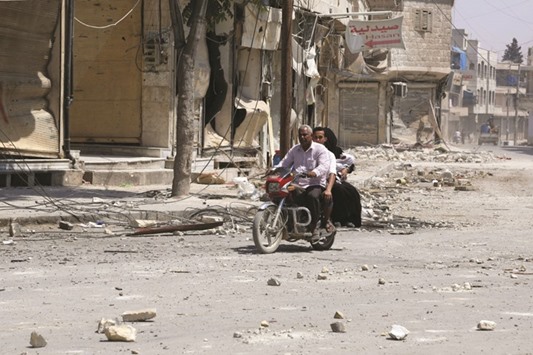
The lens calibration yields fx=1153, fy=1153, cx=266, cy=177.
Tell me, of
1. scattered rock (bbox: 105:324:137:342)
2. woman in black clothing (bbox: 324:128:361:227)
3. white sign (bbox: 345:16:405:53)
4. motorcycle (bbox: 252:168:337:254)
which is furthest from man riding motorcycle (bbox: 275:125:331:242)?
white sign (bbox: 345:16:405:53)

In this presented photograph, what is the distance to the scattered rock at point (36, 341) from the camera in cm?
685

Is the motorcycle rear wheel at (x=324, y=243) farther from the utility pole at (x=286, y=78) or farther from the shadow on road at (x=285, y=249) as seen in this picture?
the utility pole at (x=286, y=78)

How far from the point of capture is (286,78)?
2086 cm

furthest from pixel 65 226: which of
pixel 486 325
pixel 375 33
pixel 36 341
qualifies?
pixel 375 33

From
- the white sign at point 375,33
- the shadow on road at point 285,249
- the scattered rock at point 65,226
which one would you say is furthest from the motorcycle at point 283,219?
the white sign at point 375,33

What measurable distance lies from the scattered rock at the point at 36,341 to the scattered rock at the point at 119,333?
1.44 ft

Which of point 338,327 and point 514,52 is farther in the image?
point 514,52

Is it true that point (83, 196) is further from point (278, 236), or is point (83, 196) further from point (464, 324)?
point (464, 324)

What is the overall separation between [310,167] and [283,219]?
748 mm

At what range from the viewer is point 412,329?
7676 mm

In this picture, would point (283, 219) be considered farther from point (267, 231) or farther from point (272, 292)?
point (272, 292)

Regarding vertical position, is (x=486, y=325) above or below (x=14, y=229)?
above

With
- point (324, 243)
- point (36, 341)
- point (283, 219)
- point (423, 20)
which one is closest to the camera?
point (36, 341)

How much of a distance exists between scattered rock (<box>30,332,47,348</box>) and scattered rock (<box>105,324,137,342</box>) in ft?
1.44
